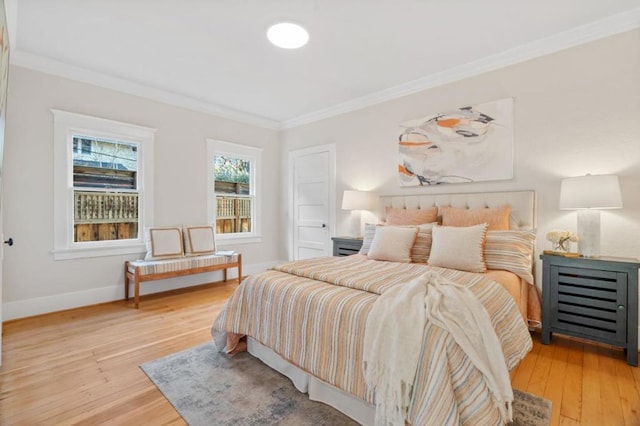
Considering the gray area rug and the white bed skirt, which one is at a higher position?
the white bed skirt

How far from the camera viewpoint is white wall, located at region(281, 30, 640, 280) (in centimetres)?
247

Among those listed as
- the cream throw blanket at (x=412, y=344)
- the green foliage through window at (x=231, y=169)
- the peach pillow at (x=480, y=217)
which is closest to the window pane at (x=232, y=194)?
the green foliage through window at (x=231, y=169)

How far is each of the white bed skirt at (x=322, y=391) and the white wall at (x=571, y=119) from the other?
7.84 ft

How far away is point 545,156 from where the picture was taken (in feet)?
9.32

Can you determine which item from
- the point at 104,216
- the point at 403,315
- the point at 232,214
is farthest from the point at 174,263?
the point at 403,315

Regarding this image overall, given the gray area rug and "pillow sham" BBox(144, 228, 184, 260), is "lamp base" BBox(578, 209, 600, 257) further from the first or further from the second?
"pillow sham" BBox(144, 228, 184, 260)

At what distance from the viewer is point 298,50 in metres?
2.96

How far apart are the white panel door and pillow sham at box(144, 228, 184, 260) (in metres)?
1.90

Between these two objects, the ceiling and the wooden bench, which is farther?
the wooden bench

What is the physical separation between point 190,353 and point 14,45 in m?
3.35

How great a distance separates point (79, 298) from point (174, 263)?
3.48 feet

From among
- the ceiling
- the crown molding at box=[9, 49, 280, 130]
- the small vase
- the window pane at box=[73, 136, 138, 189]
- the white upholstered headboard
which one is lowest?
the small vase

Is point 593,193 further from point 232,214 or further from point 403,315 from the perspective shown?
point 232,214

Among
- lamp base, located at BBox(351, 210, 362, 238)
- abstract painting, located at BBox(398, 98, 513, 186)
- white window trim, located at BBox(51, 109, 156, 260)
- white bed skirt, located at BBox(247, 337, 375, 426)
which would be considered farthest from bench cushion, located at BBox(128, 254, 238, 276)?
abstract painting, located at BBox(398, 98, 513, 186)
